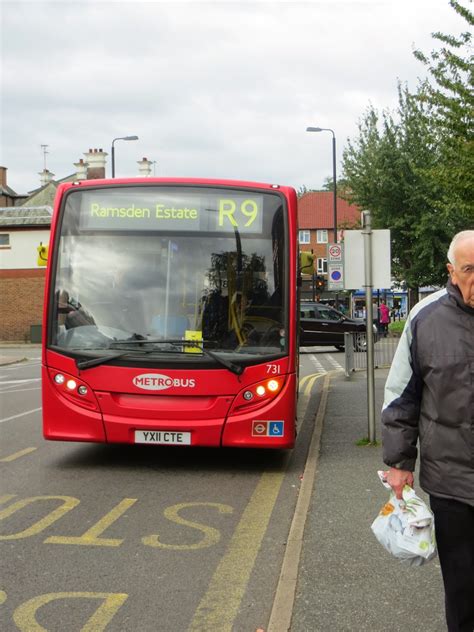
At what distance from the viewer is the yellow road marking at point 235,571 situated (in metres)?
3.97

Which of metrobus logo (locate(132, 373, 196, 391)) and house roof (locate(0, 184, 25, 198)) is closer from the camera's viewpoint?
metrobus logo (locate(132, 373, 196, 391))

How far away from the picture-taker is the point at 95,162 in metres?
46.3

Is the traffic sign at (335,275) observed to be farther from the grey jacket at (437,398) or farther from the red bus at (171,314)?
the grey jacket at (437,398)

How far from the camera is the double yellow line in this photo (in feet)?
51.1

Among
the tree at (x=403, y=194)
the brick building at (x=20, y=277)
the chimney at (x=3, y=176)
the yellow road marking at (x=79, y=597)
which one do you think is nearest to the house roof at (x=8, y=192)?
the chimney at (x=3, y=176)

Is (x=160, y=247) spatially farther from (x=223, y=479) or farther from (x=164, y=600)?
(x=164, y=600)

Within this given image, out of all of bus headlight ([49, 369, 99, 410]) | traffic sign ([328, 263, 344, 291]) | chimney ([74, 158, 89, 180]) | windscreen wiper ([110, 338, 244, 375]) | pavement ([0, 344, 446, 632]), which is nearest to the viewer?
pavement ([0, 344, 446, 632])

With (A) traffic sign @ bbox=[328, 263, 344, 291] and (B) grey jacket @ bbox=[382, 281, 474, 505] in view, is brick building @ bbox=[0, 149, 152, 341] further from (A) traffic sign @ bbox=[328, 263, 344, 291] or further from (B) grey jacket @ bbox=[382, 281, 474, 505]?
(B) grey jacket @ bbox=[382, 281, 474, 505]

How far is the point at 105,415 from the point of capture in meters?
7.53

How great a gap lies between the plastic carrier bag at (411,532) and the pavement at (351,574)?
2.35 ft

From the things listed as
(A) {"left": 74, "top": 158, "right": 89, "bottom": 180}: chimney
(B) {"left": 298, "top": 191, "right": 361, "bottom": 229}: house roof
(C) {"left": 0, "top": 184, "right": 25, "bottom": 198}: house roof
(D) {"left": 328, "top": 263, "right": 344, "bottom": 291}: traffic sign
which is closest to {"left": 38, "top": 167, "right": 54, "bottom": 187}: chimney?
(C) {"left": 0, "top": 184, "right": 25, "bottom": 198}: house roof

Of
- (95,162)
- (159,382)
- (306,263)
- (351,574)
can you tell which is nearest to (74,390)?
(159,382)

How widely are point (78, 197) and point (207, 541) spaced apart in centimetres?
413

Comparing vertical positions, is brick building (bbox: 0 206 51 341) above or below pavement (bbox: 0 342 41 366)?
above
